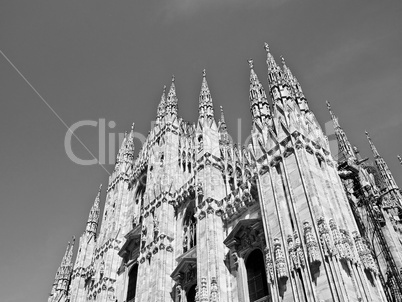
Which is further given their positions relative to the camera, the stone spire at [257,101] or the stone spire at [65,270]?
the stone spire at [65,270]

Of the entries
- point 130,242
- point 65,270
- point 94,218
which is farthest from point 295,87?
point 65,270

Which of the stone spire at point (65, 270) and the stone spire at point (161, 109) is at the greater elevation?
the stone spire at point (161, 109)

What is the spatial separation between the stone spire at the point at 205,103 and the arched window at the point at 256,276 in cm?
1268

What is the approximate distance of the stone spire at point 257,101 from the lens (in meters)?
22.7

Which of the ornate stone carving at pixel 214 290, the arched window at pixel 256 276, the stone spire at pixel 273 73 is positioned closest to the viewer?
the arched window at pixel 256 276

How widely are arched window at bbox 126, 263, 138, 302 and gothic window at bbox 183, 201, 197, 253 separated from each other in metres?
5.70

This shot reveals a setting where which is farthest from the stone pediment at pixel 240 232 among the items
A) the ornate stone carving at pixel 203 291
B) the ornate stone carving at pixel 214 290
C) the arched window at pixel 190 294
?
the arched window at pixel 190 294

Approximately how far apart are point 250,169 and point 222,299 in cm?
724

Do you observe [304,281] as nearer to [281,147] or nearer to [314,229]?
[314,229]

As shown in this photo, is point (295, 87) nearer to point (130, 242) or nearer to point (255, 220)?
point (255, 220)

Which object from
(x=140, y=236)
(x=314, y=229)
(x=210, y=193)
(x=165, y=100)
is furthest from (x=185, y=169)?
(x=314, y=229)

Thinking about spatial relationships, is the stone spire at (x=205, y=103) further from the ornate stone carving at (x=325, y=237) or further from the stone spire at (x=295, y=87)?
the ornate stone carving at (x=325, y=237)

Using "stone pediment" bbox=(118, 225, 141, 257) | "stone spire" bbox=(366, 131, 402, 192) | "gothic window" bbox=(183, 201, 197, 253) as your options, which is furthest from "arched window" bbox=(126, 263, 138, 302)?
"stone spire" bbox=(366, 131, 402, 192)

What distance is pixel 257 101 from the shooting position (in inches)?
923
